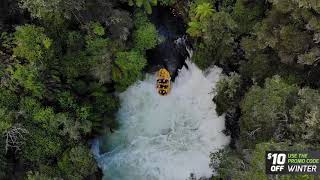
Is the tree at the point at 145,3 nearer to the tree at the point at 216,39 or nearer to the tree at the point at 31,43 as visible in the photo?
the tree at the point at 216,39

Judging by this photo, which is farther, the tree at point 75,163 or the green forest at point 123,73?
the tree at point 75,163

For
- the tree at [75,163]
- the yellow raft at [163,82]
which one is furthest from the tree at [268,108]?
the tree at [75,163]

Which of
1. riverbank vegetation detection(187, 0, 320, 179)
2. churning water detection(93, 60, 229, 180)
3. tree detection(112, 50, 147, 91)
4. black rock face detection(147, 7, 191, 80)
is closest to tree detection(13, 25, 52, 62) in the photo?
tree detection(112, 50, 147, 91)

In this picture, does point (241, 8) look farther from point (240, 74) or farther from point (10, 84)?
point (10, 84)

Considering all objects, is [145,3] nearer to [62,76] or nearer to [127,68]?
[127,68]

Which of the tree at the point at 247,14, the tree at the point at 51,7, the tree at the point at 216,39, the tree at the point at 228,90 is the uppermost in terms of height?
the tree at the point at 247,14

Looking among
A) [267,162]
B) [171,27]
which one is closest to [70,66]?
[171,27]
